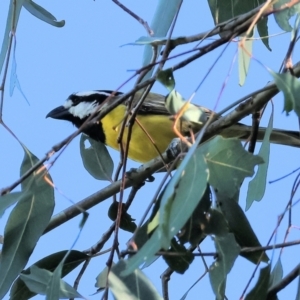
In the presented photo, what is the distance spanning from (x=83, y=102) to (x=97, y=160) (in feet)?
3.46

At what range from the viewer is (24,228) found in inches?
51.5

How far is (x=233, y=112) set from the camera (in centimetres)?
132

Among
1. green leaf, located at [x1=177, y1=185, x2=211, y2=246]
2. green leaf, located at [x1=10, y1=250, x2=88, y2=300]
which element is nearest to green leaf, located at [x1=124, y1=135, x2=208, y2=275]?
green leaf, located at [x1=177, y1=185, x2=211, y2=246]

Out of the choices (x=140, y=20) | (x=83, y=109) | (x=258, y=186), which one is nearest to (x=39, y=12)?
(x=140, y=20)

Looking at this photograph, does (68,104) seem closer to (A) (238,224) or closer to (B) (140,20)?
(B) (140,20)

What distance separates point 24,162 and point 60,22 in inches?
11.0

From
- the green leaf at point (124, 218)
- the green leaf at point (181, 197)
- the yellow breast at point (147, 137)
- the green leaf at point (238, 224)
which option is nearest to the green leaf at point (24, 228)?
the green leaf at point (124, 218)

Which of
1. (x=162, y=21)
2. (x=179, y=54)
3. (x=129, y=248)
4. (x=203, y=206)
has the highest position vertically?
(x=162, y=21)

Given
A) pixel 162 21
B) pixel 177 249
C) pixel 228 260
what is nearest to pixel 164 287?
pixel 177 249

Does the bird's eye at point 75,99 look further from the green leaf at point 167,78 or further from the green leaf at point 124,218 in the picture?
the green leaf at point 167,78

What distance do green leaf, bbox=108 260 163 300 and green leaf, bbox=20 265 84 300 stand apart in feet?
0.39

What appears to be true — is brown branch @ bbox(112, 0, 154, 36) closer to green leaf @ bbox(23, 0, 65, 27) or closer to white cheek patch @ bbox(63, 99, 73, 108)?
green leaf @ bbox(23, 0, 65, 27)

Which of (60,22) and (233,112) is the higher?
(60,22)

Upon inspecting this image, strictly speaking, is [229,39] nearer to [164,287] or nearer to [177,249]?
[177,249]
